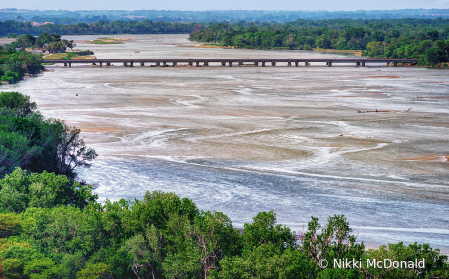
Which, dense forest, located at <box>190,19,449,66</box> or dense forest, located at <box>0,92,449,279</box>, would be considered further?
dense forest, located at <box>190,19,449,66</box>

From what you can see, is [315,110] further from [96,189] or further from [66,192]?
[66,192]

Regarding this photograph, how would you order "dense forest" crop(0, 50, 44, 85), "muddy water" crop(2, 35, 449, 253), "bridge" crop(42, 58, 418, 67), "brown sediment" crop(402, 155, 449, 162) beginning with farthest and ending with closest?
"bridge" crop(42, 58, 418, 67)
"dense forest" crop(0, 50, 44, 85)
"brown sediment" crop(402, 155, 449, 162)
"muddy water" crop(2, 35, 449, 253)

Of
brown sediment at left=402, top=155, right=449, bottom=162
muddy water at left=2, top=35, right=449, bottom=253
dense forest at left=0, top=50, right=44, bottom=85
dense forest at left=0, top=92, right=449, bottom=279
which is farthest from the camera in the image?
dense forest at left=0, top=50, right=44, bottom=85

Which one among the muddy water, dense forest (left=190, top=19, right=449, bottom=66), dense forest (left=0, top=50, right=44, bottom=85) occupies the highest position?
dense forest (left=190, top=19, right=449, bottom=66)

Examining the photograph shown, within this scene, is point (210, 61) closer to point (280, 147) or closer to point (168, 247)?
point (280, 147)

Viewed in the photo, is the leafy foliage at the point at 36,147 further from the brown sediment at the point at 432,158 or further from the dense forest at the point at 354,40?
the dense forest at the point at 354,40

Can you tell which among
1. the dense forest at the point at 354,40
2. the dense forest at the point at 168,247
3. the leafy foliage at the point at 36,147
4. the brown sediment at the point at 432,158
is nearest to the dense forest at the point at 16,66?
the leafy foliage at the point at 36,147

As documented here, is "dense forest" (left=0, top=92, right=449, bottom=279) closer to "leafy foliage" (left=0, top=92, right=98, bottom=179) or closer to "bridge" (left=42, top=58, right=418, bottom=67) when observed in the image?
"leafy foliage" (left=0, top=92, right=98, bottom=179)

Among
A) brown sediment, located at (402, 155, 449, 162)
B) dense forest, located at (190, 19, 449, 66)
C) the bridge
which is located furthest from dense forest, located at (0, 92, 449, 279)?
dense forest, located at (190, 19, 449, 66)
